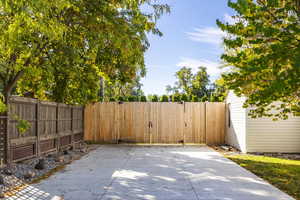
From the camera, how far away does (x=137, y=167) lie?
6762 mm

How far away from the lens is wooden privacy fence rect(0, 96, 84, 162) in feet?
19.8

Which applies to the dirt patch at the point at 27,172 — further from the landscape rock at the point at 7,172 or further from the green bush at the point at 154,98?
the green bush at the point at 154,98

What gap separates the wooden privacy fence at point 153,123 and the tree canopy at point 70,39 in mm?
2466

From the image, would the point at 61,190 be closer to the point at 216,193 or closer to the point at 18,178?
the point at 18,178

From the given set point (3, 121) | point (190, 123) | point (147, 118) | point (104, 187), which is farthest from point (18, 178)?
point (190, 123)

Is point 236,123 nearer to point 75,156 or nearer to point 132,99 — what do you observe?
point 132,99

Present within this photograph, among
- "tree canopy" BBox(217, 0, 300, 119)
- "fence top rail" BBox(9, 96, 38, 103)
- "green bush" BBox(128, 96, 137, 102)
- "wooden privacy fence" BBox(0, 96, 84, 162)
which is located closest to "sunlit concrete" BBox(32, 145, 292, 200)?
"wooden privacy fence" BBox(0, 96, 84, 162)

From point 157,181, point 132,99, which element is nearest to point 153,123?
point 132,99

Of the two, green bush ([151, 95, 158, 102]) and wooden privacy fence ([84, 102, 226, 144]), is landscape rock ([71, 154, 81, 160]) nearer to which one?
wooden privacy fence ([84, 102, 226, 144])

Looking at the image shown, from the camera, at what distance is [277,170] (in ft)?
21.5

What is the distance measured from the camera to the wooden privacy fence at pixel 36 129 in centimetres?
603

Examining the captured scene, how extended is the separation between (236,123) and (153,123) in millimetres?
3451

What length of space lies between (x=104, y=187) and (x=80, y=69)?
560 cm

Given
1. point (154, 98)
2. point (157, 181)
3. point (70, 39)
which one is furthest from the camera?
point (154, 98)
